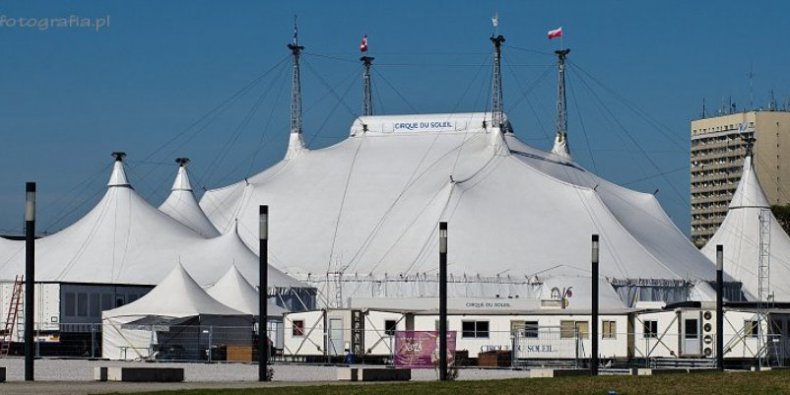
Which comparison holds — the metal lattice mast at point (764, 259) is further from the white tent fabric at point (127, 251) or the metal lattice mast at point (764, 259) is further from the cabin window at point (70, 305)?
the cabin window at point (70, 305)

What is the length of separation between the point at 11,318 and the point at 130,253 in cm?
1127

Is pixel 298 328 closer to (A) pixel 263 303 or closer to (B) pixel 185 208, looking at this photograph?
(A) pixel 263 303

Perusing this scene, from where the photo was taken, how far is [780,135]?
19388cm

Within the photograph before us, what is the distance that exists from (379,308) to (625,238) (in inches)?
905

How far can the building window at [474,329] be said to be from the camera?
57.4 meters

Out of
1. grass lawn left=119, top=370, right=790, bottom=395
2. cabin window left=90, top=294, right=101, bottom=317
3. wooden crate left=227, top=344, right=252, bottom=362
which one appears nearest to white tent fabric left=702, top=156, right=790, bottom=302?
cabin window left=90, top=294, right=101, bottom=317

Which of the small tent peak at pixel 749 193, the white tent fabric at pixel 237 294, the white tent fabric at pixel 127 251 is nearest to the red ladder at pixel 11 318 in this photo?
the white tent fabric at pixel 127 251

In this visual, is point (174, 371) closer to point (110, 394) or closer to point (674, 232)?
point (110, 394)

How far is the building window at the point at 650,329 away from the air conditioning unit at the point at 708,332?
5.14ft

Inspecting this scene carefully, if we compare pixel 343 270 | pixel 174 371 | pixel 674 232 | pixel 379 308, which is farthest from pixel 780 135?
pixel 174 371

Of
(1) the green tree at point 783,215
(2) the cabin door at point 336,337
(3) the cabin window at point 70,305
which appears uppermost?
(1) the green tree at point 783,215

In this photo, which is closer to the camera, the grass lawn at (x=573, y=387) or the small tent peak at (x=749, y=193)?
the grass lawn at (x=573, y=387)

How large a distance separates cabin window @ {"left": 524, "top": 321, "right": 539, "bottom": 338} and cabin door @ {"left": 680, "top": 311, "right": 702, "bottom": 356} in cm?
468

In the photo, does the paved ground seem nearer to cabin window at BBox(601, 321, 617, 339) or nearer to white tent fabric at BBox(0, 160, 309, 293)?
cabin window at BBox(601, 321, 617, 339)
